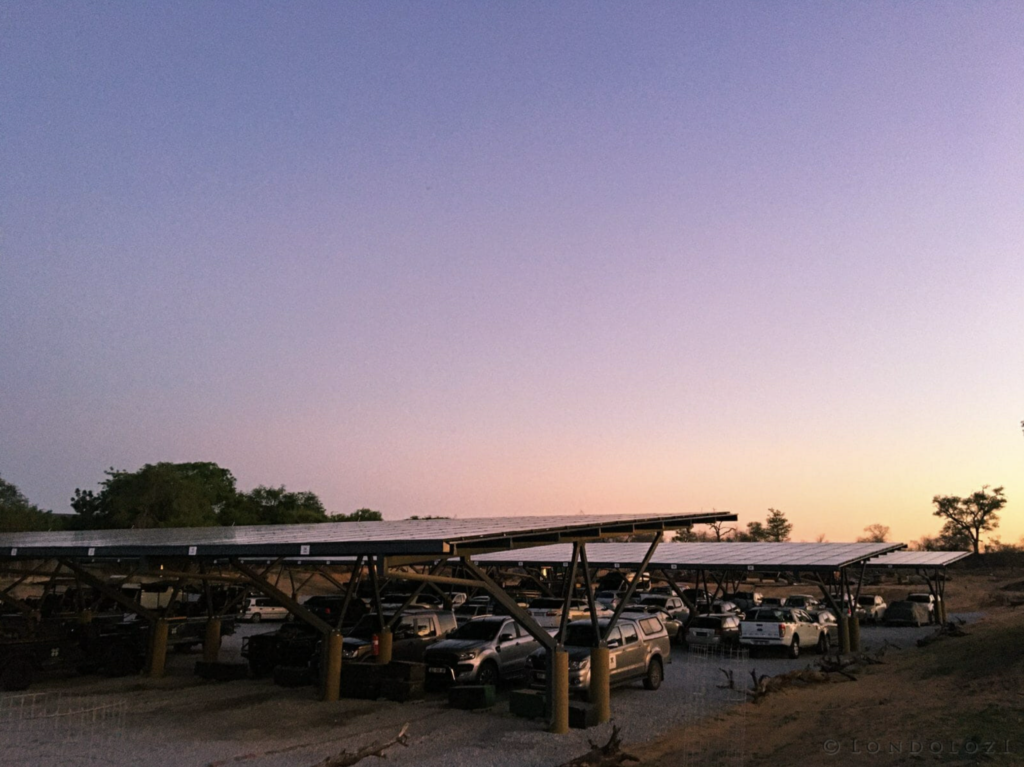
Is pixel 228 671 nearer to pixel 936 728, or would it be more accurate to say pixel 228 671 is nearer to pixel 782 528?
pixel 936 728

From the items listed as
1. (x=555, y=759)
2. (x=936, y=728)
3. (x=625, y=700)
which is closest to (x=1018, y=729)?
(x=936, y=728)

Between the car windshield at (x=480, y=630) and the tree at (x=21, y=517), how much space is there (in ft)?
177

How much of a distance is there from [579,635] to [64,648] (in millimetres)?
12580

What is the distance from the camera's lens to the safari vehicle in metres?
18.4

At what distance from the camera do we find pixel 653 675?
1844 cm

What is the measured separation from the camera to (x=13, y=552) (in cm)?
1748

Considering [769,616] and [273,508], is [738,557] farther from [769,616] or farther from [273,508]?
[273,508]

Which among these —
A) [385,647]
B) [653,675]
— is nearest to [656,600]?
[653,675]

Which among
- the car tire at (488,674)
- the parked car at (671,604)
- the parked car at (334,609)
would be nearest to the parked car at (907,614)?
the parked car at (671,604)

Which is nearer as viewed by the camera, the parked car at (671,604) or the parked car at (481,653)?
the parked car at (481,653)

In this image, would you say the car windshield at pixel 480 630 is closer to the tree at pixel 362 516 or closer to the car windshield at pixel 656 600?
the car windshield at pixel 656 600

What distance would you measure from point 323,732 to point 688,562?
55.4 ft

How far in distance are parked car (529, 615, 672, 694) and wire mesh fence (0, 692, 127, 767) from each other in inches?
307

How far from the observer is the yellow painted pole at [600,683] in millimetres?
14812
